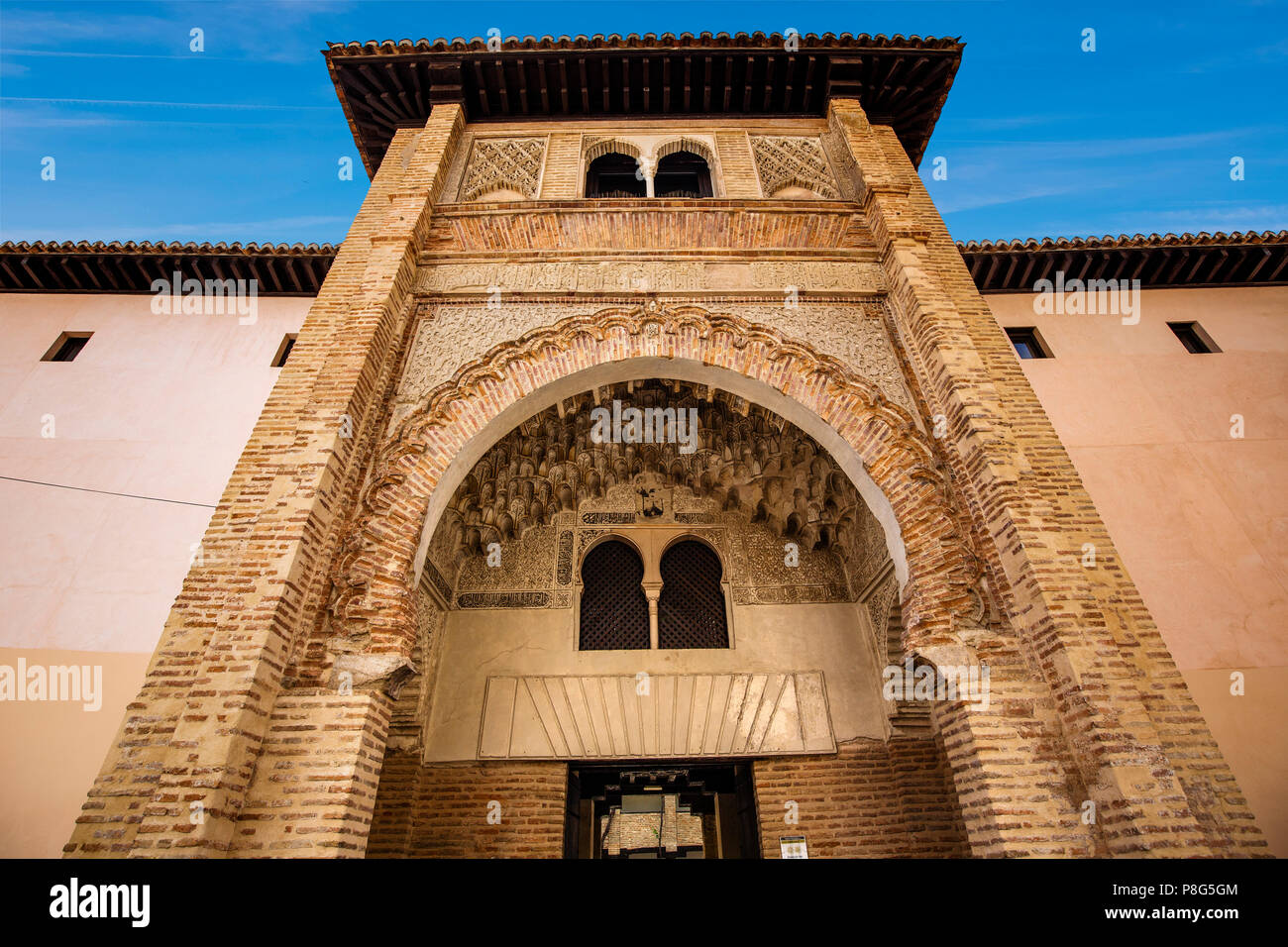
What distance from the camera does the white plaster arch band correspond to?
3.99m

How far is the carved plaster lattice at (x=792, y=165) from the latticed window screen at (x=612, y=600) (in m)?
3.70

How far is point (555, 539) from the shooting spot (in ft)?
19.8

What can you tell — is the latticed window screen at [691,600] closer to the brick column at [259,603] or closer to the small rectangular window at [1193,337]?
the brick column at [259,603]

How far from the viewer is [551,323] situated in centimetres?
459

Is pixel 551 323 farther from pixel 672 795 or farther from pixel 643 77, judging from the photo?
pixel 672 795

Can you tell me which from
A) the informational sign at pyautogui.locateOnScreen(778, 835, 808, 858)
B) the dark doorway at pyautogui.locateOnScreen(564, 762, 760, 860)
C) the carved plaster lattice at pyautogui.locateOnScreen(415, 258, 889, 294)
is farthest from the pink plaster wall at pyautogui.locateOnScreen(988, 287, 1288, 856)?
the dark doorway at pyautogui.locateOnScreen(564, 762, 760, 860)

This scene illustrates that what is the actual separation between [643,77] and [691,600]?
17.2 feet

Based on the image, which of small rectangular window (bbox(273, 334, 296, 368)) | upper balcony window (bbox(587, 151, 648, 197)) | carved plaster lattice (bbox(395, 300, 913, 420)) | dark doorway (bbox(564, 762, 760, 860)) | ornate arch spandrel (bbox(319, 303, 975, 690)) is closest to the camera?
ornate arch spandrel (bbox(319, 303, 975, 690))

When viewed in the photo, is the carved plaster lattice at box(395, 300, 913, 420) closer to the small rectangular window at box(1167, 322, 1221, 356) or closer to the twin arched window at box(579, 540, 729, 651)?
the twin arched window at box(579, 540, 729, 651)

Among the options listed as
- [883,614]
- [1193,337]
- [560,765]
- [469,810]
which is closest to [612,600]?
[560,765]

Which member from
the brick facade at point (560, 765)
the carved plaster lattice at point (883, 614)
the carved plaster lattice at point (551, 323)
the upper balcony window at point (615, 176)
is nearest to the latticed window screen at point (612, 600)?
the brick facade at point (560, 765)

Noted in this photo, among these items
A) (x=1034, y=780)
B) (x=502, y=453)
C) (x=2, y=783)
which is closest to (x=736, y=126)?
(x=502, y=453)

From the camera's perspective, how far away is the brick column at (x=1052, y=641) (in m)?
2.79

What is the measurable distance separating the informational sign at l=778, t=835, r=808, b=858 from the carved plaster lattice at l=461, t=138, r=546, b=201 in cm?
579
